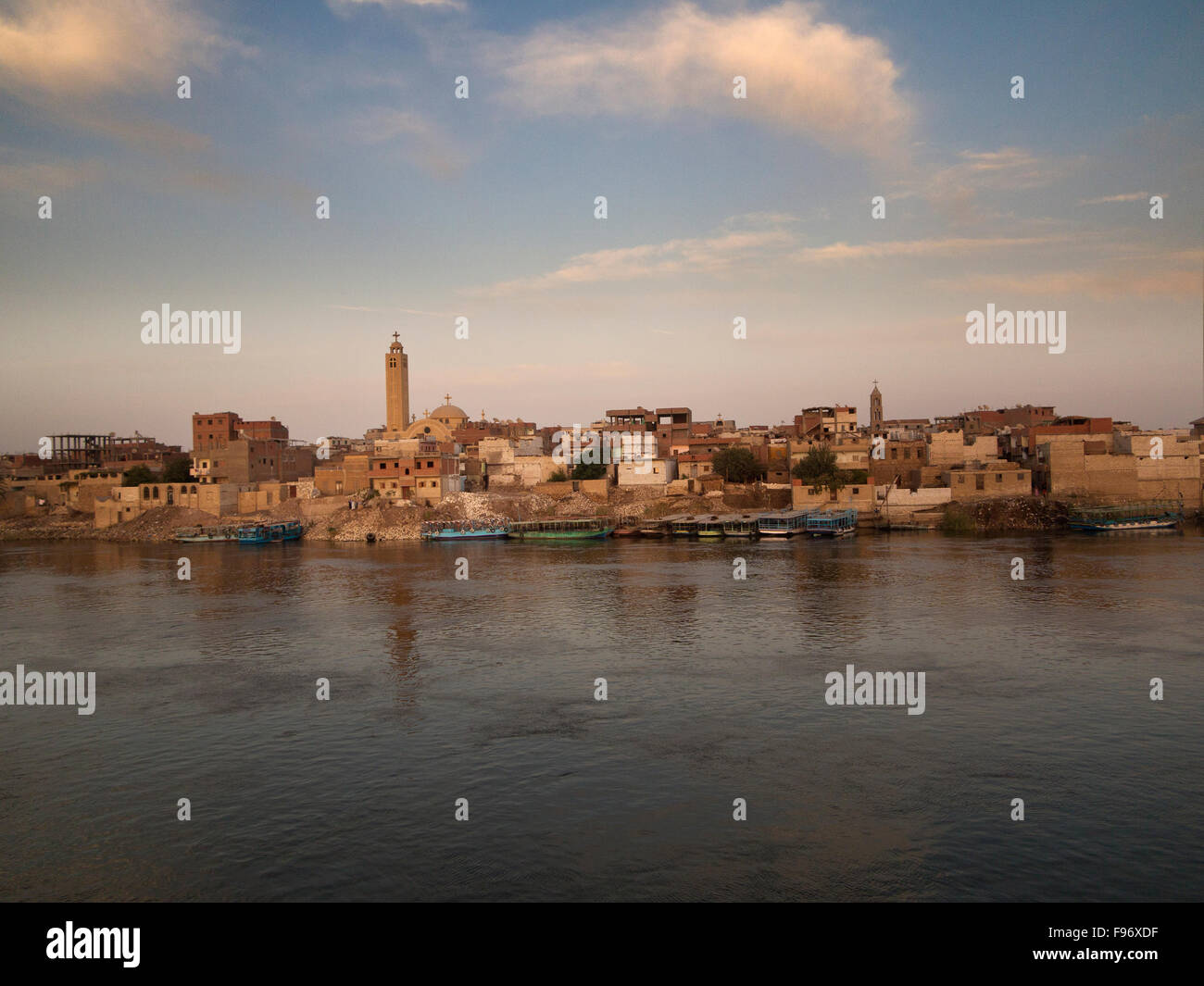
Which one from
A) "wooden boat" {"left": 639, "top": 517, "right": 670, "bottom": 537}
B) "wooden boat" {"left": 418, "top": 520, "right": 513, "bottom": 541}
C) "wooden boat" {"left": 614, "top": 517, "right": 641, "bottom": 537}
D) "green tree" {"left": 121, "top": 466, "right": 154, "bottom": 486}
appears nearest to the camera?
"wooden boat" {"left": 639, "top": 517, "right": 670, "bottom": 537}

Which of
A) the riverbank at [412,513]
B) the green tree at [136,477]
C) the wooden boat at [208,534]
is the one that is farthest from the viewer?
the green tree at [136,477]

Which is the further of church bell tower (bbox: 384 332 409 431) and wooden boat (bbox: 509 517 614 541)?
church bell tower (bbox: 384 332 409 431)

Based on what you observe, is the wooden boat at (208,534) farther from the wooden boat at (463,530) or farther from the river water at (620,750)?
the river water at (620,750)

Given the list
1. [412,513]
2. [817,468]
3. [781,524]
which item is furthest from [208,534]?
[817,468]

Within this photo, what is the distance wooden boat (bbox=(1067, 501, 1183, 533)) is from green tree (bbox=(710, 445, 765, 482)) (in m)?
21.4

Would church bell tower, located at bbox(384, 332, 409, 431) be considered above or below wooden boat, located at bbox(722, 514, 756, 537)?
above

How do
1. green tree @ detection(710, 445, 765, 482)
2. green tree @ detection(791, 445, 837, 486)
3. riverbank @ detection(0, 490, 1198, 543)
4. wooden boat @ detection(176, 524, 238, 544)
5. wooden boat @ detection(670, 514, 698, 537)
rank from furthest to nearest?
green tree @ detection(710, 445, 765, 482) → wooden boat @ detection(176, 524, 238, 544) → riverbank @ detection(0, 490, 1198, 543) → green tree @ detection(791, 445, 837, 486) → wooden boat @ detection(670, 514, 698, 537)

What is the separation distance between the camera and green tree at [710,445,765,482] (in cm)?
6469

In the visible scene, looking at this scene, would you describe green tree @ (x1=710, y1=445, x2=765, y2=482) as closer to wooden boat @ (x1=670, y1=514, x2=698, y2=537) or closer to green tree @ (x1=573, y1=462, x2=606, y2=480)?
wooden boat @ (x1=670, y1=514, x2=698, y2=537)

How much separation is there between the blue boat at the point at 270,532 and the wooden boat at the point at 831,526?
36718 millimetres

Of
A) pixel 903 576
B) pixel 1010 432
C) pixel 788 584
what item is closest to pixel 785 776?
pixel 788 584

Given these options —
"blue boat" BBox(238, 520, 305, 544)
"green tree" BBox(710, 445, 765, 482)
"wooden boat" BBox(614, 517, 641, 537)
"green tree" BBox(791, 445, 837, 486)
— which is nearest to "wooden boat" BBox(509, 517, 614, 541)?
"wooden boat" BBox(614, 517, 641, 537)

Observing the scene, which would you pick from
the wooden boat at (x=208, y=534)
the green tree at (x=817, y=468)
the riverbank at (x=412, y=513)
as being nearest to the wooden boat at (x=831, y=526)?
the green tree at (x=817, y=468)

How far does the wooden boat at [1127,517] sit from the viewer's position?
51.2 m
